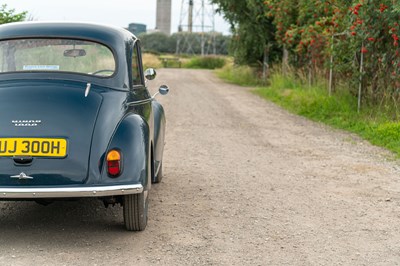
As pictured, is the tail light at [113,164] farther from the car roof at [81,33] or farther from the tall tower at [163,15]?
the tall tower at [163,15]

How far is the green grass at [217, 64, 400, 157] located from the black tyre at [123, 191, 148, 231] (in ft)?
19.4

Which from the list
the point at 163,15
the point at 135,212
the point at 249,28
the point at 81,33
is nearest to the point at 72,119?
the point at 135,212

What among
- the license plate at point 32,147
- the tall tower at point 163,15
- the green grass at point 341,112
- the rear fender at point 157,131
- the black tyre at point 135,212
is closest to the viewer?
the license plate at point 32,147

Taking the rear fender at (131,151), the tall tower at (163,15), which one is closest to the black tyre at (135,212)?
the rear fender at (131,151)

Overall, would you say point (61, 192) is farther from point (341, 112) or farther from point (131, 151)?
point (341, 112)

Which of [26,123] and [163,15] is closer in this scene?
[26,123]

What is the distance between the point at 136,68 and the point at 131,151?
1.56m

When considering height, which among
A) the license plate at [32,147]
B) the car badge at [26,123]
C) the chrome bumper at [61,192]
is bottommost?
the chrome bumper at [61,192]

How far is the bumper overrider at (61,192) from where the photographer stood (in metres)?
5.22

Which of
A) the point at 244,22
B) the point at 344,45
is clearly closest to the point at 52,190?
the point at 344,45

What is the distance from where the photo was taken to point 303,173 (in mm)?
8773

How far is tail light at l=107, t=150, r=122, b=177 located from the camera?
5418 millimetres

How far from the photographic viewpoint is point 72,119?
5.52 m

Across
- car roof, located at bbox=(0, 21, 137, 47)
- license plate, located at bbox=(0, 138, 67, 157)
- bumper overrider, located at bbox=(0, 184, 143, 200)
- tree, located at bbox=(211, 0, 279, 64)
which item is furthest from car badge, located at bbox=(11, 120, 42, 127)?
tree, located at bbox=(211, 0, 279, 64)
